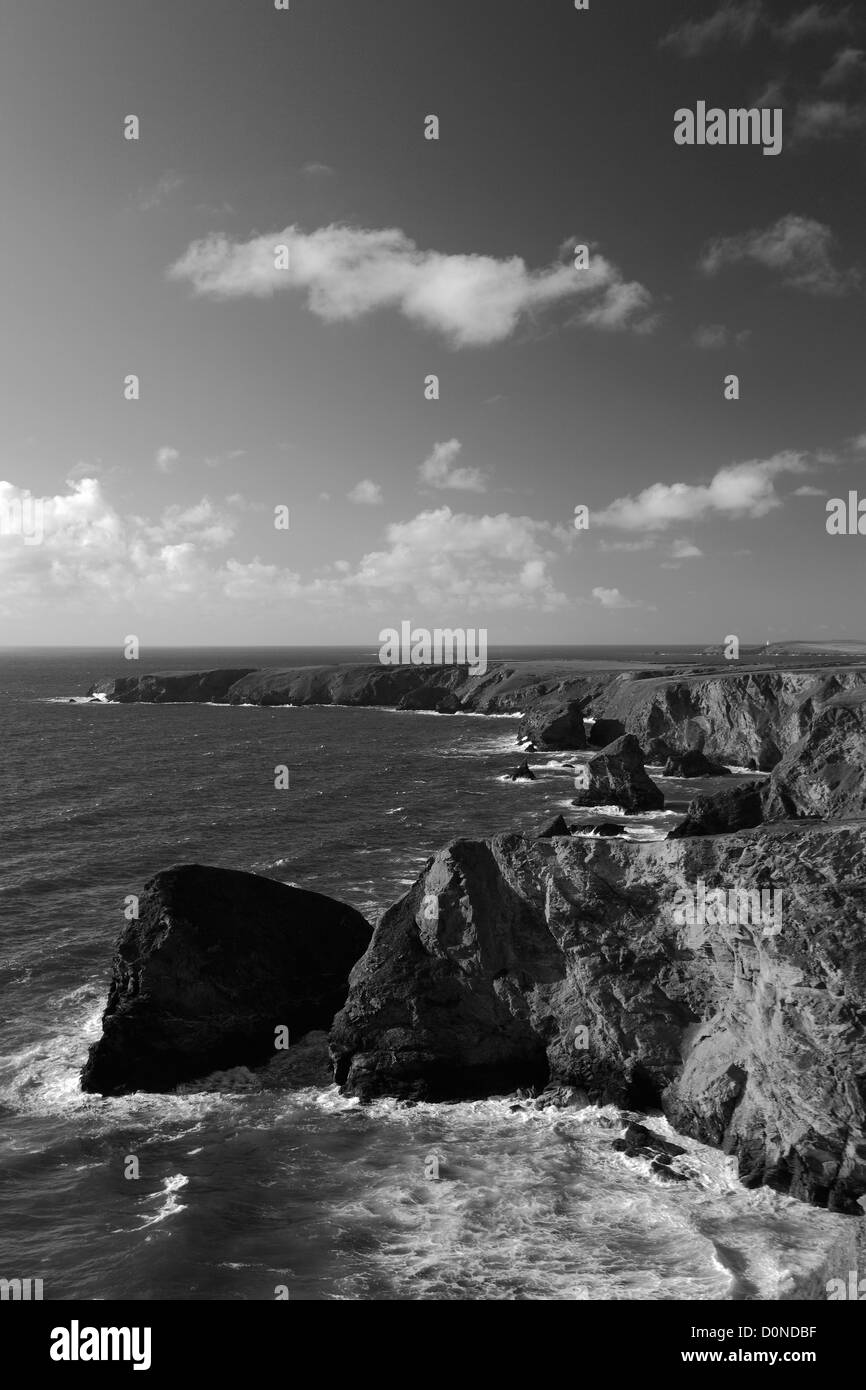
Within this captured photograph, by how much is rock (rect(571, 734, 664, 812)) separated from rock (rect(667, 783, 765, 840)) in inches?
461

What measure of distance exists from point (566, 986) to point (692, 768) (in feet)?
213

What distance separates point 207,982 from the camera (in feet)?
99.6

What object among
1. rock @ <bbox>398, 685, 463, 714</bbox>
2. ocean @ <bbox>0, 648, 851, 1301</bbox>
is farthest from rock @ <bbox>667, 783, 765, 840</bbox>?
rock @ <bbox>398, 685, 463, 714</bbox>

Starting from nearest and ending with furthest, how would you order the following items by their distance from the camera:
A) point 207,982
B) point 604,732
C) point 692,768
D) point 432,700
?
point 207,982
point 692,768
point 604,732
point 432,700

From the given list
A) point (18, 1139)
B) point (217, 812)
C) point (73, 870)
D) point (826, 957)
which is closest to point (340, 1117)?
point (18, 1139)

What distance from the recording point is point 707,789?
79875mm

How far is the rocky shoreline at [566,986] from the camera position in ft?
72.6

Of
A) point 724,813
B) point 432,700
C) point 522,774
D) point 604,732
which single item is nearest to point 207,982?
point 724,813

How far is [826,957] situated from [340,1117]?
56.4 feet

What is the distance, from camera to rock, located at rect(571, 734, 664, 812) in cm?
6956

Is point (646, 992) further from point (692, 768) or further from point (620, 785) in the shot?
point (692, 768)

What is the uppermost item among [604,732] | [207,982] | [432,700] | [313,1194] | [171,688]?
[171,688]

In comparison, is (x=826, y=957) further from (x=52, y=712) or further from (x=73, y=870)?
(x=52, y=712)

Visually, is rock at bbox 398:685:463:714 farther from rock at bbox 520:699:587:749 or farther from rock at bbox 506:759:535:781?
rock at bbox 506:759:535:781
